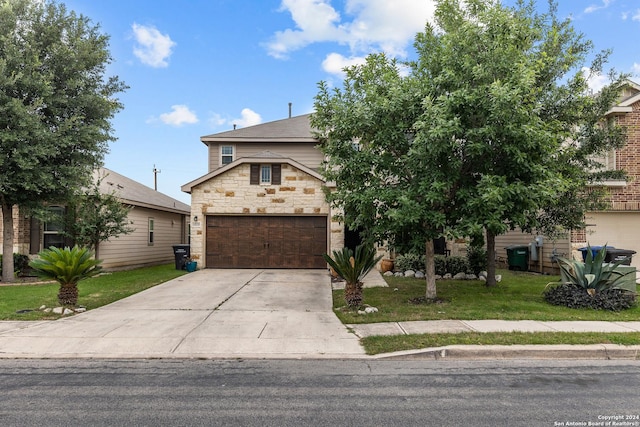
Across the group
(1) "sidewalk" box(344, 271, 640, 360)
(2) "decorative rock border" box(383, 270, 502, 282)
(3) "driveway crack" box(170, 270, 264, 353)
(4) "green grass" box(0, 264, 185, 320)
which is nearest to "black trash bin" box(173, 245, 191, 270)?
(4) "green grass" box(0, 264, 185, 320)

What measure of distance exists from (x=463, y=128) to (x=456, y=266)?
23.3 ft

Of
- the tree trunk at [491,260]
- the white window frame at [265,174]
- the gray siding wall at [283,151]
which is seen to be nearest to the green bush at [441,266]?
the tree trunk at [491,260]

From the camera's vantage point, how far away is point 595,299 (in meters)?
8.48

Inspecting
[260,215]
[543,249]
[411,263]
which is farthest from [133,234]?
[543,249]

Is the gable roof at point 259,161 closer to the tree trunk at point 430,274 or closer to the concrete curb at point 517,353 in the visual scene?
the tree trunk at point 430,274

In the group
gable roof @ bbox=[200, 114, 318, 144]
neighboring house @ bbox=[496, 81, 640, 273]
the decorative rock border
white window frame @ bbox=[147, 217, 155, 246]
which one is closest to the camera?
the decorative rock border

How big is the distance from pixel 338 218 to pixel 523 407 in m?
6.69

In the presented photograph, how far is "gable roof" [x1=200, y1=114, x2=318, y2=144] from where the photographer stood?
19.6 m

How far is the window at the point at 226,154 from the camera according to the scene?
789 inches

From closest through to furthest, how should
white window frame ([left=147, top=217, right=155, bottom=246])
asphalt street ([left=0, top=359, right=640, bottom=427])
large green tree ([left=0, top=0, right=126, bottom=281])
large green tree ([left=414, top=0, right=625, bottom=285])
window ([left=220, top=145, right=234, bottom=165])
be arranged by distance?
asphalt street ([left=0, top=359, right=640, bottom=427]) → large green tree ([left=414, top=0, right=625, bottom=285]) → large green tree ([left=0, top=0, right=126, bottom=281]) → white window frame ([left=147, top=217, right=155, bottom=246]) → window ([left=220, top=145, right=234, bottom=165])

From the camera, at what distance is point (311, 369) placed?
17.0 feet

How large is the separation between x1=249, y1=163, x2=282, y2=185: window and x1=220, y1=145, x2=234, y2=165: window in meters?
4.22

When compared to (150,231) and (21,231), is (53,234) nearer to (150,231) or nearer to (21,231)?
(21,231)

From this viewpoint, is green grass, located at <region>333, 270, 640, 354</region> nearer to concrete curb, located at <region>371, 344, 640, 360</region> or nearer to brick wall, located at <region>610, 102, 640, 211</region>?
concrete curb, located at <region>371, 344, 640, 360</region>
